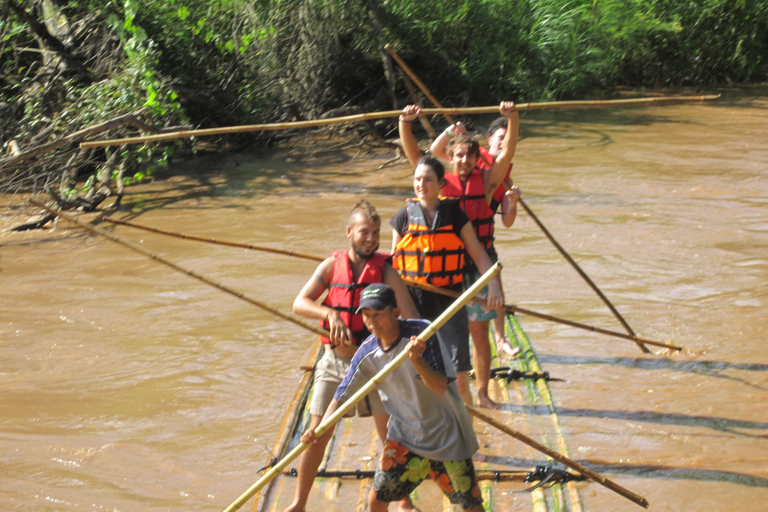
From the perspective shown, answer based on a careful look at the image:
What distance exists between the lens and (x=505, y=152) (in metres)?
3.79

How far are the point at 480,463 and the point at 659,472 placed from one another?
2.68 ft

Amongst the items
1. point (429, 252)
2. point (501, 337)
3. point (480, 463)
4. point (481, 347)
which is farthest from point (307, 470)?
point (501, 337)

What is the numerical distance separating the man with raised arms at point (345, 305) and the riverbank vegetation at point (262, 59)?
19.6ft

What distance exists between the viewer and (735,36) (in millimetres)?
15281

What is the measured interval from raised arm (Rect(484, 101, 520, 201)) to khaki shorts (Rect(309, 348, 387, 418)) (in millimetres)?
1317

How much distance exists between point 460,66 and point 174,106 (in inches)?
199

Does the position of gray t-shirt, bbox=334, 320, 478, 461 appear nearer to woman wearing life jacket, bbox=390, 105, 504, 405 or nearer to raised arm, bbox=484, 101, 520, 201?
woman wearing life jacket, bbox=390, 105, 504, 405

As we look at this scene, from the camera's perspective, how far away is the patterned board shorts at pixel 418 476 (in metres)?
2.57

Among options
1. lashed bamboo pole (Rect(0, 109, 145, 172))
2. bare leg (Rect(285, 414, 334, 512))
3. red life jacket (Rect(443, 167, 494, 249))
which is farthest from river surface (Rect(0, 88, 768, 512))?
red life jacket (Rect(443, 167, 494, 249))

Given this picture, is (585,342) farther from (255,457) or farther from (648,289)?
(255,457)

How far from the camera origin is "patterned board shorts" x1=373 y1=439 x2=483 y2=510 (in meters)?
2.57

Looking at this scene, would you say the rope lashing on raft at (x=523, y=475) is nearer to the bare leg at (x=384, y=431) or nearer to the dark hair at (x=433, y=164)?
the bare leg at (x=384, y=431)

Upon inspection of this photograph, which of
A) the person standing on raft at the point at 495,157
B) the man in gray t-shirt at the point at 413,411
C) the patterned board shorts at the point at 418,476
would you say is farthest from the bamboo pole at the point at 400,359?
the person standing on raft at the point at 495,157

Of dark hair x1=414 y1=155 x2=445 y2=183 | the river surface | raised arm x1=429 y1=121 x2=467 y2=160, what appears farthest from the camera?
raised arm x1=429 y1=121 x2=467 y2=160
